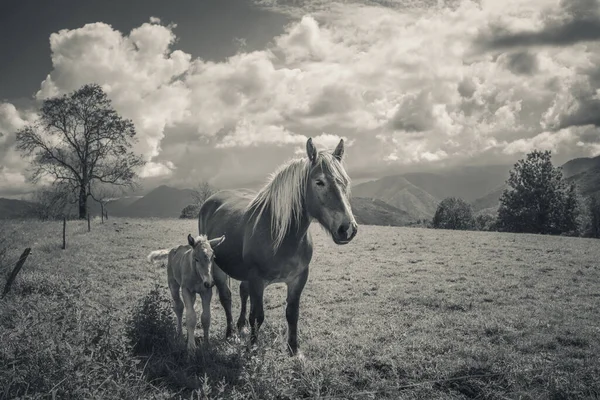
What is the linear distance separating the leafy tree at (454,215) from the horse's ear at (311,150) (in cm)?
8377

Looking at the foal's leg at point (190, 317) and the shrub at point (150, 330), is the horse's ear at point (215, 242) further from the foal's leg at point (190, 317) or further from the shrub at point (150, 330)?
the shrub at point (150, 330)

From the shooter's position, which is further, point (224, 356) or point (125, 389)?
point (224, 356)

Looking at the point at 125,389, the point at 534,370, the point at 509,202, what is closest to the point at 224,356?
the point at 125,389

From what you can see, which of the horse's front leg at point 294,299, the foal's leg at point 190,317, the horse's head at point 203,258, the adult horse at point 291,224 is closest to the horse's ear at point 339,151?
the adult horse at point 291,224

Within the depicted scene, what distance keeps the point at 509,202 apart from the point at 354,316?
55291 millimetres

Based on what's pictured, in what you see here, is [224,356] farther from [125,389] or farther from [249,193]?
[249,193]

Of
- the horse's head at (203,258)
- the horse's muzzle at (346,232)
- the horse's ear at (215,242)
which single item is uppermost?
the horse's muzzle at (346,232)

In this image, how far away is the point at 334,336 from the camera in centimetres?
806

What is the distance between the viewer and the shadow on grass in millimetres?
5086

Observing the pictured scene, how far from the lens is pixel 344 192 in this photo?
543 centimetres

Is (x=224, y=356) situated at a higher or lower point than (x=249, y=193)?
lower

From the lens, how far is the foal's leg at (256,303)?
582 cm

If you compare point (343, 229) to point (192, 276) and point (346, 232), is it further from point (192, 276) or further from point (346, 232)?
point (192, 276)

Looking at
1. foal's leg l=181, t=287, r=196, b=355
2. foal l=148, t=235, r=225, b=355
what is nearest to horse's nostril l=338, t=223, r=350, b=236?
foal l=148, t=235, r=225, b=355
